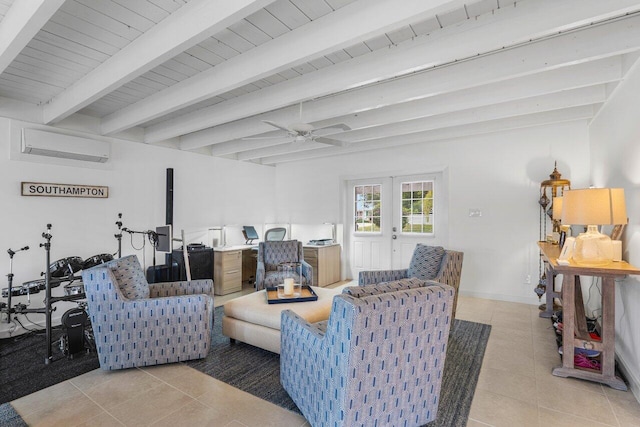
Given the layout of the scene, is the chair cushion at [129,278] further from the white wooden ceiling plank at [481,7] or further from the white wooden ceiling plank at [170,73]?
the white wooden ceiling plank at [481,7]

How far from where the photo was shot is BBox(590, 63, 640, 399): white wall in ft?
7.92

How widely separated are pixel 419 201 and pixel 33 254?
17.9ft

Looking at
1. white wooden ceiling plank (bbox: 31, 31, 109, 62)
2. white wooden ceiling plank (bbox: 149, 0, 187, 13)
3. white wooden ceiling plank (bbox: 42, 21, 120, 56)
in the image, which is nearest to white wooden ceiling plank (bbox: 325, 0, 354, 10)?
white wooden ceiling plank (bbox: 149, 0, 187, 13)

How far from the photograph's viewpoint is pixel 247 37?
2.40 meters

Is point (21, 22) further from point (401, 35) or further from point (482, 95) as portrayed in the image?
point (482, 95)

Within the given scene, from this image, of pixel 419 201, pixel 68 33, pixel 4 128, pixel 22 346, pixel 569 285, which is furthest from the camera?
pixel 419 201

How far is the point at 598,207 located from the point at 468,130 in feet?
8.52

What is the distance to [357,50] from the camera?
2.61 m

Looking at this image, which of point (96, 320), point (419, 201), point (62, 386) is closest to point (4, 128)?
point (96, 320)

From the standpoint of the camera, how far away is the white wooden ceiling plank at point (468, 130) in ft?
13.4

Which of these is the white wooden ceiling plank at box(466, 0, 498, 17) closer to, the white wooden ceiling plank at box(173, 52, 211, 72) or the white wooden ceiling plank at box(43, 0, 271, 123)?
the white wooden ceiling plank at box(43, 0, 271, 123)

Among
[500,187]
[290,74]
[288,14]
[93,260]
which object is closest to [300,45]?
[288,14]

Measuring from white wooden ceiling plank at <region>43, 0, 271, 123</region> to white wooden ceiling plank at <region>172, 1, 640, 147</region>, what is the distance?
117cm

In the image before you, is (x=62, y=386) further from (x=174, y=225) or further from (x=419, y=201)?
(x=419, y=201)
